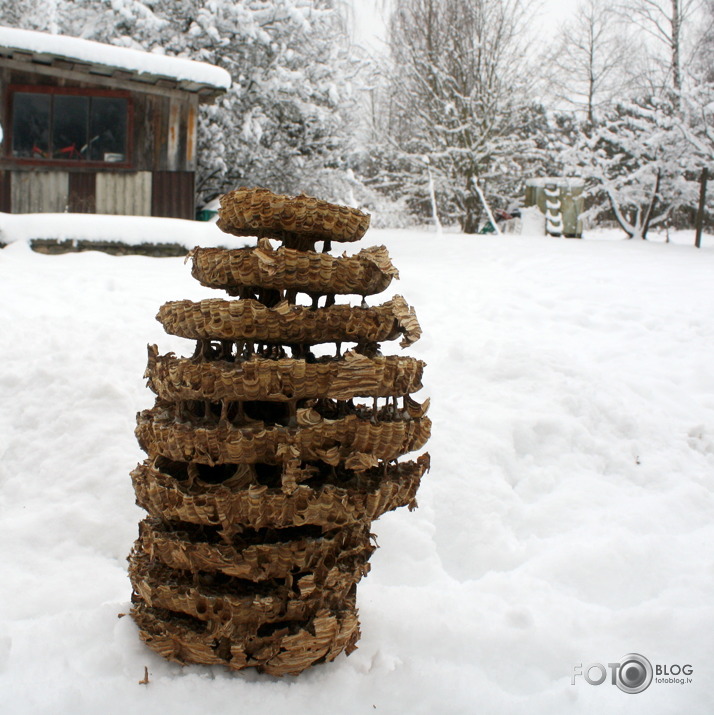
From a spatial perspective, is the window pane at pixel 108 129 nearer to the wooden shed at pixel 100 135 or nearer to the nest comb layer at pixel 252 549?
the wooden shed at pixel 100 135

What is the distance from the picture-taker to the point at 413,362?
8.20 feet

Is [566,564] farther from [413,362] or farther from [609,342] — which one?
[609,342]

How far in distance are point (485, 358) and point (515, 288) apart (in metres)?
2.62

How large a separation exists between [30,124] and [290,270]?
10223mm

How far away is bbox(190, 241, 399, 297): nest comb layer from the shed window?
9834mm

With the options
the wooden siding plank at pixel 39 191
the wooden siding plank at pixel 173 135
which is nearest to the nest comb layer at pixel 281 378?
the wooden siding plank at pixel 39 191

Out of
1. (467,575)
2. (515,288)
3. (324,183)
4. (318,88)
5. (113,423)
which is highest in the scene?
(318,88)

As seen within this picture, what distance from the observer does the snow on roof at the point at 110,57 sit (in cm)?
963

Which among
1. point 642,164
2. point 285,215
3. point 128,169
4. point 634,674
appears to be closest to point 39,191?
point 128,169

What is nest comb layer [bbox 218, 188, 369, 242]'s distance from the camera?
8.27 feet

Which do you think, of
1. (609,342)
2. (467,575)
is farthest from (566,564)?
(609,342)

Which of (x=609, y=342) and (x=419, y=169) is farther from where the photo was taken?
(x=419, y=169)

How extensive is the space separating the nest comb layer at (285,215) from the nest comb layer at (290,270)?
0.36 feet

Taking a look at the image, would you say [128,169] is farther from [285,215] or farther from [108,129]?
[285,215]
